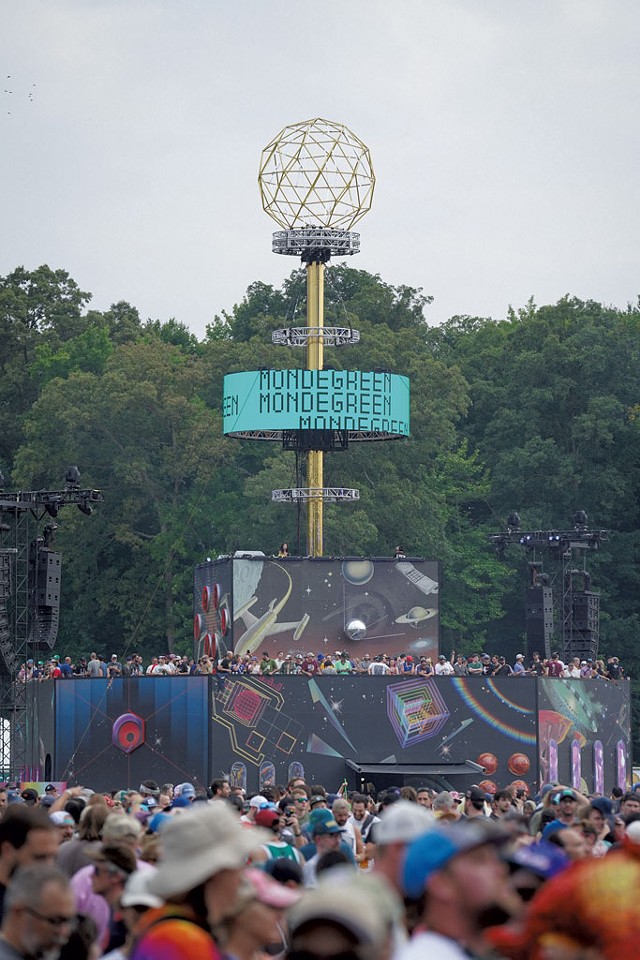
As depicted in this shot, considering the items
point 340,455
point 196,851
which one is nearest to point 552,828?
point 196,851

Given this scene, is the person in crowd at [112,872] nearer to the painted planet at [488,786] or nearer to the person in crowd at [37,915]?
the person in crowd at [37,915]

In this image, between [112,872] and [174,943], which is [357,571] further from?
[174,943]

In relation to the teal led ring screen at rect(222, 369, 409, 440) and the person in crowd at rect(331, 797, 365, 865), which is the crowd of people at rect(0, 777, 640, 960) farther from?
the teal led ring screen at rect(222, 369, 409, 440)

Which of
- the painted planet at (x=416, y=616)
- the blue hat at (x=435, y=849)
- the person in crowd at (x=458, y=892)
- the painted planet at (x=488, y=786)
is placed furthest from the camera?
the painted planet at (x=416, y=616)

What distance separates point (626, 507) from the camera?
220ft

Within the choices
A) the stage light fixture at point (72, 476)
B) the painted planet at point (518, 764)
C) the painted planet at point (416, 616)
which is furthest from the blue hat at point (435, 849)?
the painted planet at point (416, 616)

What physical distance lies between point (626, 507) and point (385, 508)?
37.5 ft

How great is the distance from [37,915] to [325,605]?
3703cm

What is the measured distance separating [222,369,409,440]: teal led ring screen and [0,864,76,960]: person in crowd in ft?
128

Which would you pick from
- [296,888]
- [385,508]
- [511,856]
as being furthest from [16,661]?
[511,856]

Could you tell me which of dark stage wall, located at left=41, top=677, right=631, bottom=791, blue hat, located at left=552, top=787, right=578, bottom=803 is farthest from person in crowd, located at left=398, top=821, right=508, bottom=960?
dark stage wall, located at left=41, top=677, right=631, bottom=791

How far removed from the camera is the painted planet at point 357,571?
43031 millimetres

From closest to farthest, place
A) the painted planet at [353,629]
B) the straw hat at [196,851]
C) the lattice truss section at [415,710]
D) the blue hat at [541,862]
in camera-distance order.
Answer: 1. the straw hat at [196,851]
2. the blue hat at [541,862]
3. the lattice truss section at [415,710]
4. the painted planet at [353,629]

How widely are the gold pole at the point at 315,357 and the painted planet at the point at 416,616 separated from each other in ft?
14.3
